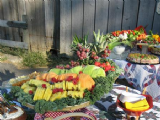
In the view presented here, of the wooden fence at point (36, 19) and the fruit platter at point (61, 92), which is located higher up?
the wooden fence at point (36, 19)

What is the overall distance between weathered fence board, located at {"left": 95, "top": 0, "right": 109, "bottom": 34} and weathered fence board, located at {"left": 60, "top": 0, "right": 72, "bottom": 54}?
0.80 metres

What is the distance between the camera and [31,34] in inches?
239

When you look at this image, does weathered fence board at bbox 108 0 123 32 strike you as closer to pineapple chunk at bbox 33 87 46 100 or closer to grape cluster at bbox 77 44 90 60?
grape cluster at bbox 77 44 90 60

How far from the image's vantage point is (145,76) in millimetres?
2867

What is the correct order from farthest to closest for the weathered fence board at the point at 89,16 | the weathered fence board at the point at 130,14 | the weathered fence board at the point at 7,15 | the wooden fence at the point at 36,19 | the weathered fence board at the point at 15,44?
the weathered fence board at the point at 7,15, the weathered fence board at the point at 15,44, the wooden fence at the point at 36,19, the weathered fence board at the point at 89,16, the weathered fence board at the point at 130,14

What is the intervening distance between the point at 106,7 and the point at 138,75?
2536 mm

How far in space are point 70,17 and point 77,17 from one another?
203mm

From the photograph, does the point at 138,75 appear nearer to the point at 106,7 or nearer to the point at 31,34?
the point at 106,7

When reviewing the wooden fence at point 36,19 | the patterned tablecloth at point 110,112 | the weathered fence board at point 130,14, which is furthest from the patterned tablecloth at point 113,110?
the wooden fence at point 36,19

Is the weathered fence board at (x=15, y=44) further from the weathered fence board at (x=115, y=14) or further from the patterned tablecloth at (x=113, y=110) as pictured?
the patterned tablecloth at (x=113, y=110)

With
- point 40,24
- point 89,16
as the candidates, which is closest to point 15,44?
point 40,24

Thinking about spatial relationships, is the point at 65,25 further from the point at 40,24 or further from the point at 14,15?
the point at 14,15

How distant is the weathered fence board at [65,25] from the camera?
5.11m

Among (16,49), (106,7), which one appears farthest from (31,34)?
(106,7)
